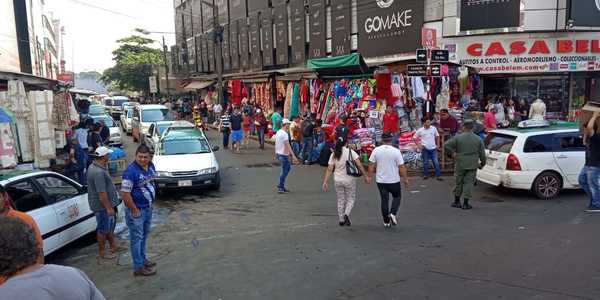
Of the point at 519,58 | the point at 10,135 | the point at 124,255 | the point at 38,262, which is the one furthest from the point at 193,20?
the point at 38,262

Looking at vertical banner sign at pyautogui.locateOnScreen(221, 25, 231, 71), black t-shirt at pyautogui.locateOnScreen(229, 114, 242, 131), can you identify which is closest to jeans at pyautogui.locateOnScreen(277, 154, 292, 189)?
black t-shirt at pyautogui.locateOnScreen(229, 114, 242, 131)

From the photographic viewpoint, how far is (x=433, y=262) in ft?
20.5

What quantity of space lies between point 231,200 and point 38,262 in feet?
27.7

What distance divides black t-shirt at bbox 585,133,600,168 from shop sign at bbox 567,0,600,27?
10377 millimetres

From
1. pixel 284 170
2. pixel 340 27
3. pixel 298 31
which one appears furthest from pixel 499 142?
pixel 298 31

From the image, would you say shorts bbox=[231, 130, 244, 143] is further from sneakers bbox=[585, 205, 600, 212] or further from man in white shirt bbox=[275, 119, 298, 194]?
sneakers bbox=[585, 205, 600, 212]

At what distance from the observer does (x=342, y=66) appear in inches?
641

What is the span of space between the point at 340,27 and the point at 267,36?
9068 mm

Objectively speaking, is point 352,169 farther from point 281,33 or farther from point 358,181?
point 281,33

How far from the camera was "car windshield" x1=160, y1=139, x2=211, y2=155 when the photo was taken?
12242 millimetres

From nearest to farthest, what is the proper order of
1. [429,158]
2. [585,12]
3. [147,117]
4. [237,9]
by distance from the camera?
1. [429,158]
2. [585,12]
3. [147,117]
4. [237,9]

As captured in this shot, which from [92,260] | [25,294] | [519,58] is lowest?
[92,260]

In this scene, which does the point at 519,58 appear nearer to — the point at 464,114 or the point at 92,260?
the point at 464,114

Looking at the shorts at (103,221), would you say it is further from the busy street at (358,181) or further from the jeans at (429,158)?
the jeans at (429,158)
